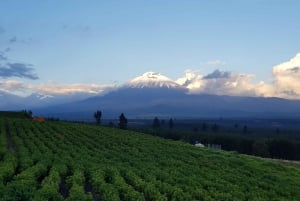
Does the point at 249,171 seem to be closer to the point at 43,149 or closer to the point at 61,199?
the point at 43,149

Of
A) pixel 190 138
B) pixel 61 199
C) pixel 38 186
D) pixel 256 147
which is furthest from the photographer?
pixel 190 138

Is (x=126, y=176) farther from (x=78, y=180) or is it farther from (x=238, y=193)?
(x=238, y=193)

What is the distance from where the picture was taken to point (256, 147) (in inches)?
4109

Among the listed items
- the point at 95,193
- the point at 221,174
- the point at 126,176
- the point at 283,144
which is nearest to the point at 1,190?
the point at 95,193

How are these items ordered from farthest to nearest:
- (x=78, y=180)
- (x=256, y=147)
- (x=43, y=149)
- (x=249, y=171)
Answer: (x=256, y=147) → (x=43, y=149) → (x=249, y=171) → (x=78, y=180)

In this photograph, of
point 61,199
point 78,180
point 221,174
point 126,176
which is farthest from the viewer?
point 221,174

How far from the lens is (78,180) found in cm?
2373

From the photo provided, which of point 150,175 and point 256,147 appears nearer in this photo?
point 150,175

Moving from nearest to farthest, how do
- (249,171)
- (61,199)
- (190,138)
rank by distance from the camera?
(61,199) < (249,171) < (190,138)

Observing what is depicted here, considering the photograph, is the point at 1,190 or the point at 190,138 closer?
the point at 1,190

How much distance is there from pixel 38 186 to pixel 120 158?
1557 cm

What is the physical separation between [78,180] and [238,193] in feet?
25.8

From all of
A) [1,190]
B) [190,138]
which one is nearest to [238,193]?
[1,190]

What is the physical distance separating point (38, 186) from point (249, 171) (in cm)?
1837
